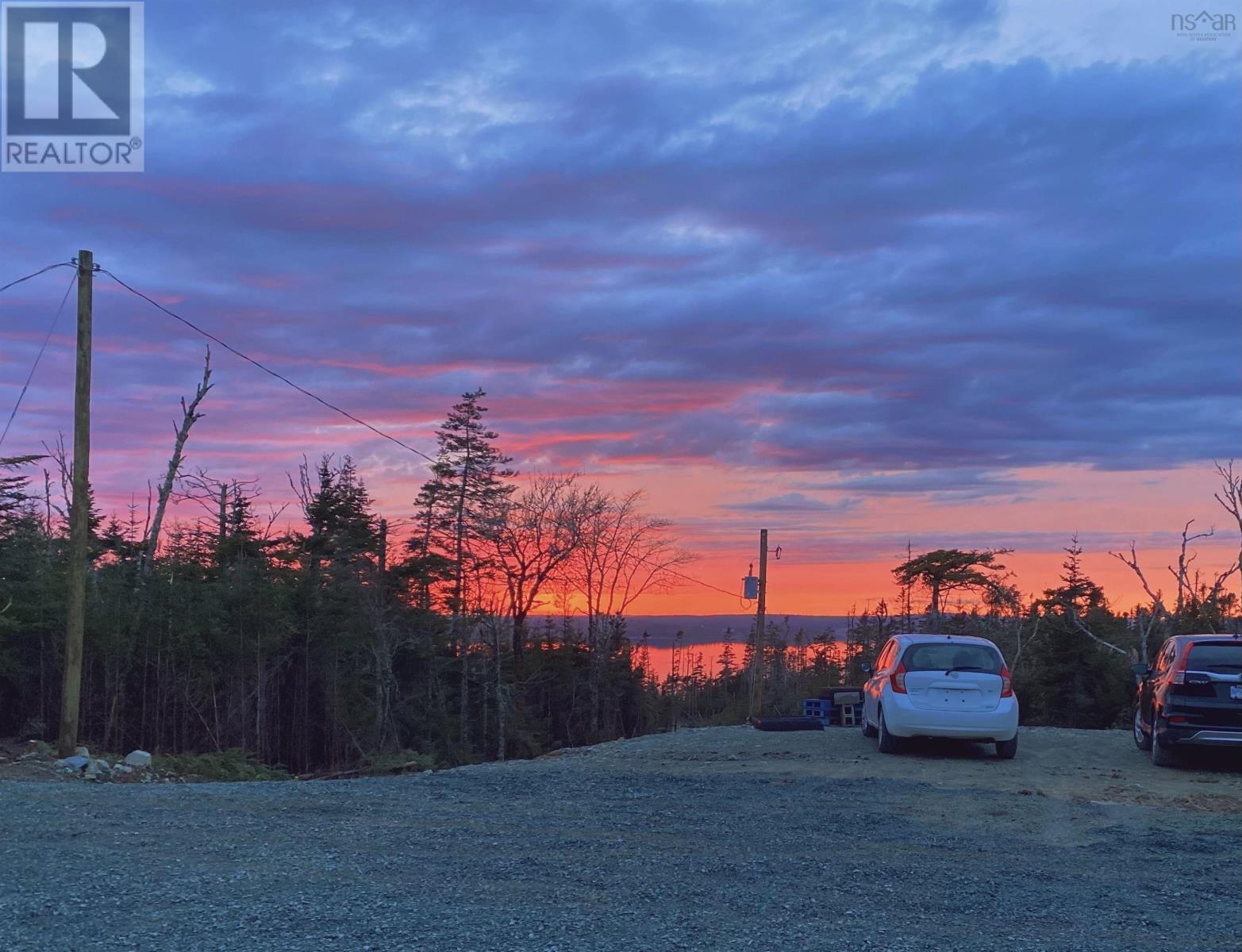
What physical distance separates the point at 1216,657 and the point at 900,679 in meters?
3.72

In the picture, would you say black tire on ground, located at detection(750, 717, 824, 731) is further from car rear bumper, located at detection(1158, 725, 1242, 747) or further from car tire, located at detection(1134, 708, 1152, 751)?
car rear bumper, located at detection(1158, 725, 1242, 747)

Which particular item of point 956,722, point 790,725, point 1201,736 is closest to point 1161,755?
point 1201,736

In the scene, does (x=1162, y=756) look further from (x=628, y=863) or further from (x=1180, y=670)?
(x=628, y=863)

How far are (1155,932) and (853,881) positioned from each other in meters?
1.81

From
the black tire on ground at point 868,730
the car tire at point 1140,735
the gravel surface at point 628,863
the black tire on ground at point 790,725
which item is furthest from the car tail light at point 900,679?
the black tire on ground at point 790,725

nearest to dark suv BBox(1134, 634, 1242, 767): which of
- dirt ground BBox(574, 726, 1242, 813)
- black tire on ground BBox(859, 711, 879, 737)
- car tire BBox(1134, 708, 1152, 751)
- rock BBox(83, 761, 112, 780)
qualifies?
dirt ground BBox(574, 726, 1242, 813)

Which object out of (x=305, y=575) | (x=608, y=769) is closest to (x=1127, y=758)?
(x=608, y=769)

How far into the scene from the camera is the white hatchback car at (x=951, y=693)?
46.1 ft

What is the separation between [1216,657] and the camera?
511 inches

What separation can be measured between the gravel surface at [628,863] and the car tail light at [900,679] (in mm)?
1601

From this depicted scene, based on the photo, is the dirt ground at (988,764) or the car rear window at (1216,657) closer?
the dirt ground at (988,764)

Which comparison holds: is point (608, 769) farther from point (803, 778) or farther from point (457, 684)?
point (457, 684)

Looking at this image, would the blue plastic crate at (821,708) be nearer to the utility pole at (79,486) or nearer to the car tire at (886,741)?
the car tire at (886,741)

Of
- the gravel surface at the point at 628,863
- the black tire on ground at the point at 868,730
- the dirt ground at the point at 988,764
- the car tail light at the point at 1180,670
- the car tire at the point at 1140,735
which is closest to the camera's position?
the gravel surface at the point at 628,863
